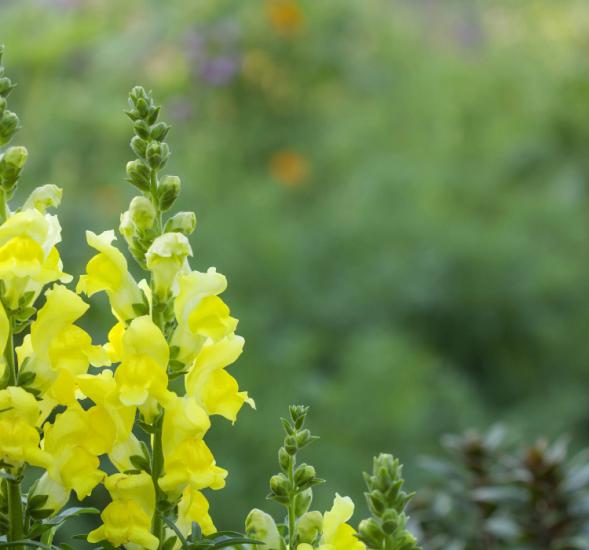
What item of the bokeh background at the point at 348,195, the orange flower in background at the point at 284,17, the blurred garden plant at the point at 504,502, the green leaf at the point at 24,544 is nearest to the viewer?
the green leaf at the point at 24,544

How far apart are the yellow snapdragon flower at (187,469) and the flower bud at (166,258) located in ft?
0.45

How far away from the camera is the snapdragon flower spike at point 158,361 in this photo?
0.96m

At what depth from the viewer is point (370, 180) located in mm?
4992

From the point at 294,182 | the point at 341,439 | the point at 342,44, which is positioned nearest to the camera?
the point at 341,439

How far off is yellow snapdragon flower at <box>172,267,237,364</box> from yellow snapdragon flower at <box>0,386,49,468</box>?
146 millimetres

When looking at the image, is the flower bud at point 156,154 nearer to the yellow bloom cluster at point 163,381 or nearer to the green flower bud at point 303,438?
the yellow bloom cluster at point 163,381

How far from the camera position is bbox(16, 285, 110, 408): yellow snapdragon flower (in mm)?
1004

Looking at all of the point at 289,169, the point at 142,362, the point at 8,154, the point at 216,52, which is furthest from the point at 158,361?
the point at 216,52

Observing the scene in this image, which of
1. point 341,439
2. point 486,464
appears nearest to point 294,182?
point 341,439

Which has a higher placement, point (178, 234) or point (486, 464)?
point (486, 464)

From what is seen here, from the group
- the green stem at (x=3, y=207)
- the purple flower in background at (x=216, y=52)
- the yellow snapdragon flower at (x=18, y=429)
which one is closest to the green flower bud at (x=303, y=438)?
the yellow snapdragon flower at (x=18, y=429)

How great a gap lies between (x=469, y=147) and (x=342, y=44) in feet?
3.44

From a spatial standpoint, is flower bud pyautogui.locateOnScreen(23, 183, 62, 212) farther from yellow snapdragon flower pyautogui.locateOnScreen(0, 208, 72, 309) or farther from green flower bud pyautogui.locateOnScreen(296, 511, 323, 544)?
green flower bud pyautogui.locateOnScreen(296, 511, 323, 544)

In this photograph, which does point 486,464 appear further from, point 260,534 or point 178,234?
point 178,234
